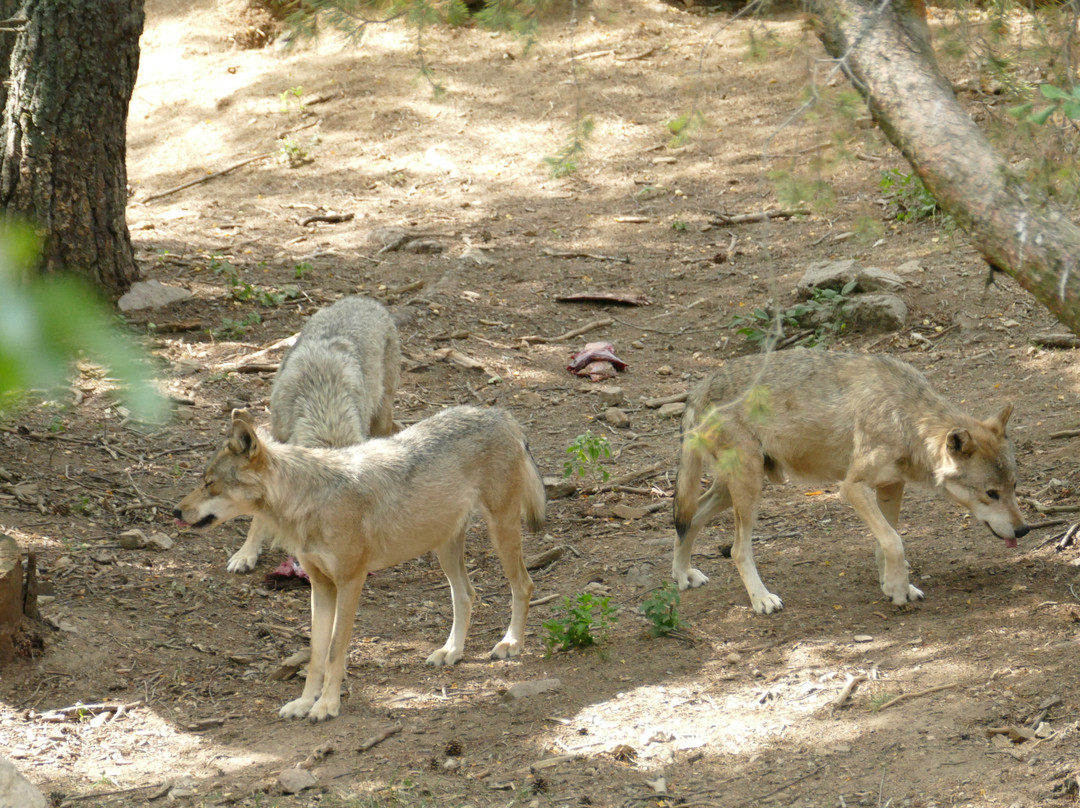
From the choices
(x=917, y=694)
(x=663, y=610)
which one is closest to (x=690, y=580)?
(x=663, y=610)

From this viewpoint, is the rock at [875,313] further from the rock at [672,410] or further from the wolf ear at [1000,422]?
the wolf ear at [1000,422]

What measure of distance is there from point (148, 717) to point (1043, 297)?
4949 millimetres

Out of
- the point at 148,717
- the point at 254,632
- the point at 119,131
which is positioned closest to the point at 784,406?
the point at 254,632

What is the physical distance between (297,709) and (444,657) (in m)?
1.01

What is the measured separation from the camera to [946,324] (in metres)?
10.7

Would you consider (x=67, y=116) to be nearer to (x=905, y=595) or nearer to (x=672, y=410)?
(x=672, y=410)

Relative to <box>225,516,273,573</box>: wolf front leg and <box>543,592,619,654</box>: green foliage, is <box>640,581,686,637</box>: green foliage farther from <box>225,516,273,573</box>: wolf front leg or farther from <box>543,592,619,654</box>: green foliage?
<box>225,516,273,573</box>: wolf front leg

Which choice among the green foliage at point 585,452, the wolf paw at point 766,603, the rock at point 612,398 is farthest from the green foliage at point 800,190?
the rock at point 612,398

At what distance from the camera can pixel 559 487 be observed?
8.70 m

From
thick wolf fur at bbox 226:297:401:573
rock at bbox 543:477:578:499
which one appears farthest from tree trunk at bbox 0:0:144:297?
rock at bbox 543:477:578:499

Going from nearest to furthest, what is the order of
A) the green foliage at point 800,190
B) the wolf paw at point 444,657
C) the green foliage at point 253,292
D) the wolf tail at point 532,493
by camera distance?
the green foliage at point 800,190 < the wolf paw at point 444,657 < the wolf tail at point 532,493 < the green foliage at point 253,292

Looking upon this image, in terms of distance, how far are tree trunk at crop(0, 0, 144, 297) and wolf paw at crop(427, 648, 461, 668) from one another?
5.51 meters

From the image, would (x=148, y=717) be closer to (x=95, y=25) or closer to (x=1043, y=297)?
(x=1043, y=297)

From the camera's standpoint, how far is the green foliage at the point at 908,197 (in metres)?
12.8
